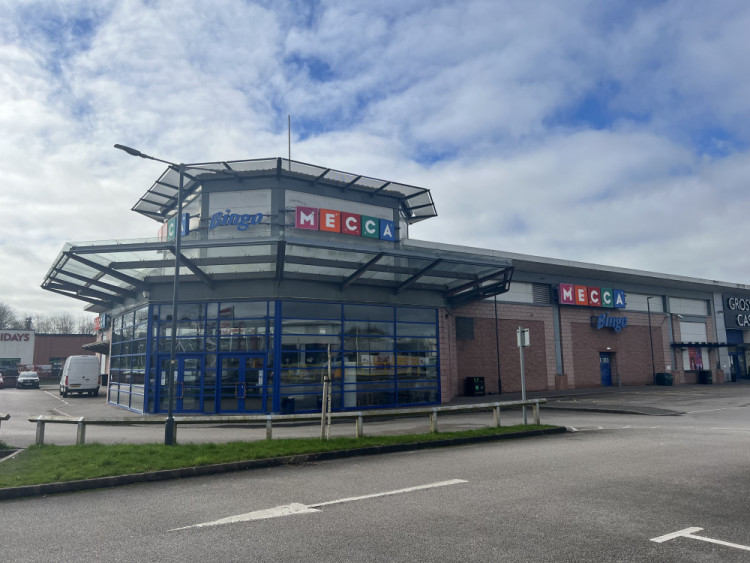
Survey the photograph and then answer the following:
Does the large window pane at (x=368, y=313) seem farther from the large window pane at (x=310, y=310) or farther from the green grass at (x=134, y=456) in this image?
the green grass at (x=134, y=456)

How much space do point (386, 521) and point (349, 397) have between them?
1589 centimetres

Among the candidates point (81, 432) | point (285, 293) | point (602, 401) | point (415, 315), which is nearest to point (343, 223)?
point (285, 293)

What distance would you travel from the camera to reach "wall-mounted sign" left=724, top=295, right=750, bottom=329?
152 feet

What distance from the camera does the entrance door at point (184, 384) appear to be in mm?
20844

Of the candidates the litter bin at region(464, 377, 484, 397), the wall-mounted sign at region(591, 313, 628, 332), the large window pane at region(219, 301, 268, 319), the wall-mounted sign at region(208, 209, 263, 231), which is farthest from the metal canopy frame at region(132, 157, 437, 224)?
the wall-mounted sign at region(591, 313, 628, 332)

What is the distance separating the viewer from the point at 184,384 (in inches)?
826

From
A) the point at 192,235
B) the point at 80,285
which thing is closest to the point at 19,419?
the point at 80,285

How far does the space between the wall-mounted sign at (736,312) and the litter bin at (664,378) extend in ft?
40.6

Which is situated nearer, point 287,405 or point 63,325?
point 287,405

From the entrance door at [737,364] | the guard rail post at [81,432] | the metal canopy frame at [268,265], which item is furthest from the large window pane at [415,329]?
the entrance door at [737,364]

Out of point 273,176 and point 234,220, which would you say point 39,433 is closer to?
point 234,220

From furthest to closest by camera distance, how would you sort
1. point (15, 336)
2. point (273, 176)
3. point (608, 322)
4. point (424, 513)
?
1. point (15, 336)
2. point (608, 322)
3. point (273, 176)
4. point (424, 513)

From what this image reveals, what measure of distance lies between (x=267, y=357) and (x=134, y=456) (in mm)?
10474

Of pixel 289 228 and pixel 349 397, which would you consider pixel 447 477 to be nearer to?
pixel 349 397
